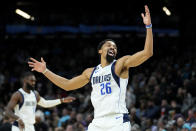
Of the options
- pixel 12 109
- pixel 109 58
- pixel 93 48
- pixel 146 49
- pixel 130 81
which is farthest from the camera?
pixel 93 48

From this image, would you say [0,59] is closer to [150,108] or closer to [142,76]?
[142,76]

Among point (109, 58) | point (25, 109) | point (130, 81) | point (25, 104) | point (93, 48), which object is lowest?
point (25, 109)

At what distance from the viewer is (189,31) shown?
20.4 metres

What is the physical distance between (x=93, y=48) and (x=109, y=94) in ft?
51.0

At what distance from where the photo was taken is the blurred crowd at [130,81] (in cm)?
1285

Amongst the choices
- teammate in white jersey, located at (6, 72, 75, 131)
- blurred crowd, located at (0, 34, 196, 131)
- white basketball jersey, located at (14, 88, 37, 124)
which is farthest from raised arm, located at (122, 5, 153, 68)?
blurred crowd, located at (0, 34, 196, 131)

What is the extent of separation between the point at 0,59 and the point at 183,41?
8.70 meters

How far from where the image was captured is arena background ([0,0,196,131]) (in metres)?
14.6

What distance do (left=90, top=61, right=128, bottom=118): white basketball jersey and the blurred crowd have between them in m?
4.17

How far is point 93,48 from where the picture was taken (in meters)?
21.9

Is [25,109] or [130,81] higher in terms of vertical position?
[130,81]

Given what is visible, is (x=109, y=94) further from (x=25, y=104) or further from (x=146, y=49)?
(x=25, y=104)

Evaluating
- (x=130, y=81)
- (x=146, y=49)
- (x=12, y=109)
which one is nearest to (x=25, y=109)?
(x=12, y=109)

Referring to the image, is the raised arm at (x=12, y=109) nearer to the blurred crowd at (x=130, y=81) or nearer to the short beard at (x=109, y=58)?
the blurred crowd at (x=130, y=81)
